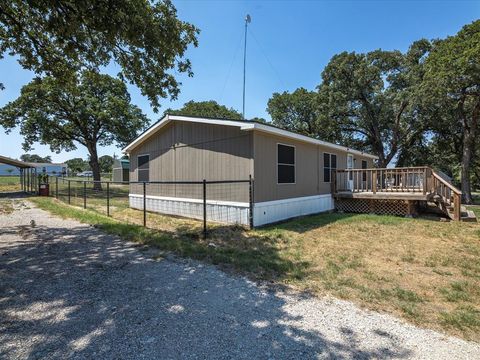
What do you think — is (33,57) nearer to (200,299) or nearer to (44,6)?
(44,6)

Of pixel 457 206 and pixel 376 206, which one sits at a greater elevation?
pixel 457 206

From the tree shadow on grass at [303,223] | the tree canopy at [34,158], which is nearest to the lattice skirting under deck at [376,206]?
→ the tree shadow on grass at [303,223]

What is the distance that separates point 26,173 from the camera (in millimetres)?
21000

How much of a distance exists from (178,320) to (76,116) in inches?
913

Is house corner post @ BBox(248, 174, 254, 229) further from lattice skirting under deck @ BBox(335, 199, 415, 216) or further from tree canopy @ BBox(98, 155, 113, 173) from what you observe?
tree canopy @ BBox(98, 155, 113, 173)

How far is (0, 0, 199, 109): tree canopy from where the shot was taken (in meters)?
4.89

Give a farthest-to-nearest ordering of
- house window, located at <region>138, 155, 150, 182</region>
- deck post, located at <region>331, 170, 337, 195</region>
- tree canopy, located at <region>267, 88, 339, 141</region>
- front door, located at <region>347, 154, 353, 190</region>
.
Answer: tree canopy, located at <region>267, 88, 339, 141</region> < front door, located at <region>347, 154, 353, 190</region> < deck post, located at <region>331, 170, 337, 195</region> < house window, located at <region>138, 155, 150, 182</region>

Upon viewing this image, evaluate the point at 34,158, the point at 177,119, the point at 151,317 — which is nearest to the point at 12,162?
the point at 177,119

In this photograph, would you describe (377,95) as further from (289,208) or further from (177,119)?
(177,119)

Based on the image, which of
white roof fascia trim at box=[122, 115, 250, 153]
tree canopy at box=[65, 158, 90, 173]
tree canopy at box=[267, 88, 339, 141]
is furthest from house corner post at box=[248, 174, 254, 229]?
tree canopy at box=[65, 158, 90, 173]

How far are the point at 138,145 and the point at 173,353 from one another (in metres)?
11.3

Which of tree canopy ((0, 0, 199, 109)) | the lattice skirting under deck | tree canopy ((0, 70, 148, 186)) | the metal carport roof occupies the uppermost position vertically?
tree canopy ((0, 70, 148, 186))

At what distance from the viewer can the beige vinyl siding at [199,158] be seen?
26.1ft

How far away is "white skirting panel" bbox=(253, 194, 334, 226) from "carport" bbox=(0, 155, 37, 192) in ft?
60.8
